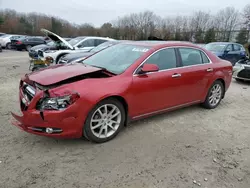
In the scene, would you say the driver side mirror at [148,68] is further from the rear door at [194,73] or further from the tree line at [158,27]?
the tree line at [158,27]

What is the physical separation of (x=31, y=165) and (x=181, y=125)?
268 centimetres

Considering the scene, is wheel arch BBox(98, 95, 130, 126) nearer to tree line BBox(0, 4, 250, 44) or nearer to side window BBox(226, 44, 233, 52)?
side window BBox(226, 44, 233, 52)

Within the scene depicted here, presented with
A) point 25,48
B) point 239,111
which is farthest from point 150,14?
point 239,111

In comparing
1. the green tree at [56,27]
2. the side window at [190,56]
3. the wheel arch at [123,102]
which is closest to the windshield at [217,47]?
the side window at [190,56]

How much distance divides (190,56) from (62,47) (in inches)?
291

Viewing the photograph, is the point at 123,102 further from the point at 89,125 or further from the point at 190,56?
the point at 190,56

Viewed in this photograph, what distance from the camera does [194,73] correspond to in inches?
173

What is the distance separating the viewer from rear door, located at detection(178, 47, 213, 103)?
14.1ft

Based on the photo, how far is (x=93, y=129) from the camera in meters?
3.23

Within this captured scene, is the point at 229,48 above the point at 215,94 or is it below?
above

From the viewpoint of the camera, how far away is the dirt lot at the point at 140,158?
254cm

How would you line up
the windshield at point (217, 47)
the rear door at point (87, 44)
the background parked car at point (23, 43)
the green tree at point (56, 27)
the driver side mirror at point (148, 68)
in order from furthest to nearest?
the green tree at point (56, 27), the background parked car at point (23, 43), the windshield at point (217, 47), the rear door at point (87, 44), the driver side mirror at point (148, 68)

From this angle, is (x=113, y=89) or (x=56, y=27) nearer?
(x=113, y=89)

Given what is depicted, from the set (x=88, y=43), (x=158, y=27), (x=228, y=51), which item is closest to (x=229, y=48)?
(x=228, y=51)
